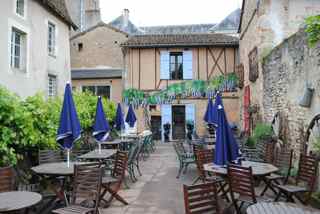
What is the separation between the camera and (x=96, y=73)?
20.3 meters

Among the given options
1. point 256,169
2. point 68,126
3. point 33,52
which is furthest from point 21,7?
point 256,169

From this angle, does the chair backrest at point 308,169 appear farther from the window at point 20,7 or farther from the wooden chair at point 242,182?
the window at point 20,7

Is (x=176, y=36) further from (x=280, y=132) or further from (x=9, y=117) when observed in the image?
(x=9, y=117)

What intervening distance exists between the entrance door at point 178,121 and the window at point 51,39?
705 cm

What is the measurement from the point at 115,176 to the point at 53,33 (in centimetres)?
1050

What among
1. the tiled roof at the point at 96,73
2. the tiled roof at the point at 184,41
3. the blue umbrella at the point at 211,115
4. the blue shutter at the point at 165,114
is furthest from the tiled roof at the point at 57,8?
the blue umbrella at the point at 211,115

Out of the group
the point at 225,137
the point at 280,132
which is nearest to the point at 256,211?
the point at 225,137

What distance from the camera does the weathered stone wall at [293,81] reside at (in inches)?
253

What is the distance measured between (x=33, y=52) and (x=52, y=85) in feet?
8.04

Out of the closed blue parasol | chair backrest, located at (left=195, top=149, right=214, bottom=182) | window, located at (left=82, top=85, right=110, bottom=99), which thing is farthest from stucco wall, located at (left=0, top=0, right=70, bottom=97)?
chair backrest, located at (left=195, top=149, right=214, bottom=182)

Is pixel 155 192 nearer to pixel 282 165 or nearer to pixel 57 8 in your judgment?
pixel 282 165

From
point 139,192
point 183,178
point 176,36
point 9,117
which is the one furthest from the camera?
point 176,36

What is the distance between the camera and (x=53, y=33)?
579 inches

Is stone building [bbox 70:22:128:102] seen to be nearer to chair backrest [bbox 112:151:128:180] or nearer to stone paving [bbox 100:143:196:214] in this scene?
stone paving [bbox 100:143:196:214]
